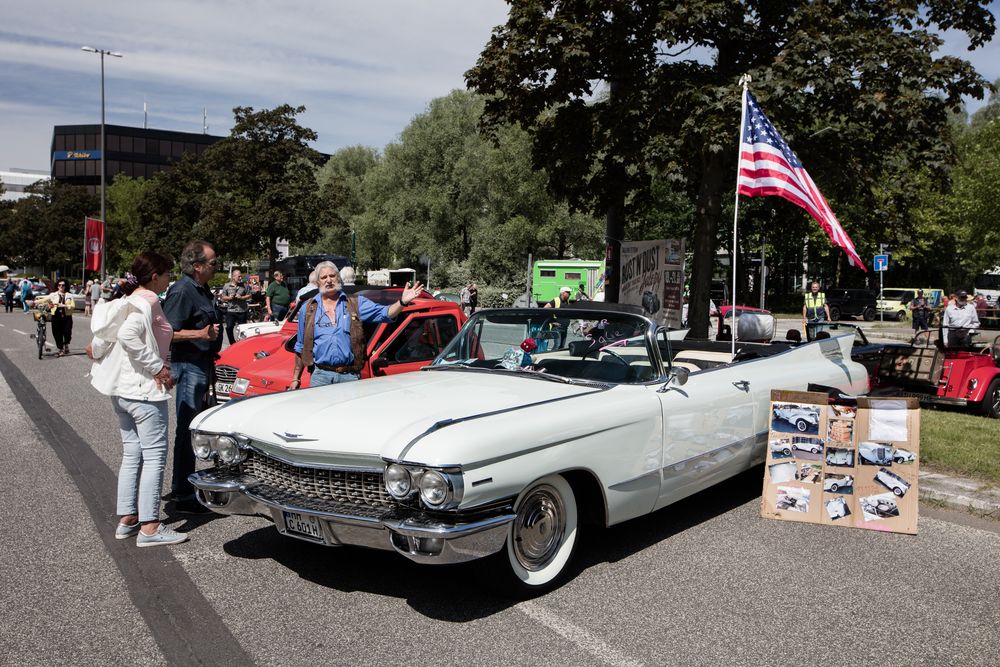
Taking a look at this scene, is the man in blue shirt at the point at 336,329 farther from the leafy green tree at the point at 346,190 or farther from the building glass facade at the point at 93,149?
the building glass facade at the point at 93,149

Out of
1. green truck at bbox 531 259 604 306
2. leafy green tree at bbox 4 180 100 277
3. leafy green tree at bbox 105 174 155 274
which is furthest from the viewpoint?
leafy green tree at bbox 4 180 100 277

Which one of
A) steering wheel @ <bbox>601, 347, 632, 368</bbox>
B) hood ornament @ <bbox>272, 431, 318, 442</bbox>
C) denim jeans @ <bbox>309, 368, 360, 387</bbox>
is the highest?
steering wheel @ <bbox>601, 347, 632, 368</bbox>

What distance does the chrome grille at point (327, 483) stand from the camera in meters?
4.02

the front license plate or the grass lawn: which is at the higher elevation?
the front license plate

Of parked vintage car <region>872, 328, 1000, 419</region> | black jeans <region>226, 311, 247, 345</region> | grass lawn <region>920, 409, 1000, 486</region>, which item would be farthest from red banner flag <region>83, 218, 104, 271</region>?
grass lawn <region>920, 409, 1000, 486</region>

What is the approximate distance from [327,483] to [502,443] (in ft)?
3.02

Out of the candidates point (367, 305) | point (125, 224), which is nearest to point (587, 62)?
point (367, 305)

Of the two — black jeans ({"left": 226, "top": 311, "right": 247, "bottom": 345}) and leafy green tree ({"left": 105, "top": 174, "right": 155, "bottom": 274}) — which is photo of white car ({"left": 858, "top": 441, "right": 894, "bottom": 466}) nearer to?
black jeans ({"left": 226, "top": 311, "right": 247, "bottom": 345})

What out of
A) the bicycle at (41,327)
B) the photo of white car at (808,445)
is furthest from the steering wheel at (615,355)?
the bicycle at (41,327)

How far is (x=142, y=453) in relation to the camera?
198 inches

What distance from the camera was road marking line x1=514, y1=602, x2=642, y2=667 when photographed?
358 centimetres

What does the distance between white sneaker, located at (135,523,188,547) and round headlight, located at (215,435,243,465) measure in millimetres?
777

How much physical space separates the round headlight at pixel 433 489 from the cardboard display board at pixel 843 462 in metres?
3.02

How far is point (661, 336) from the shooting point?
5535 millimetres
